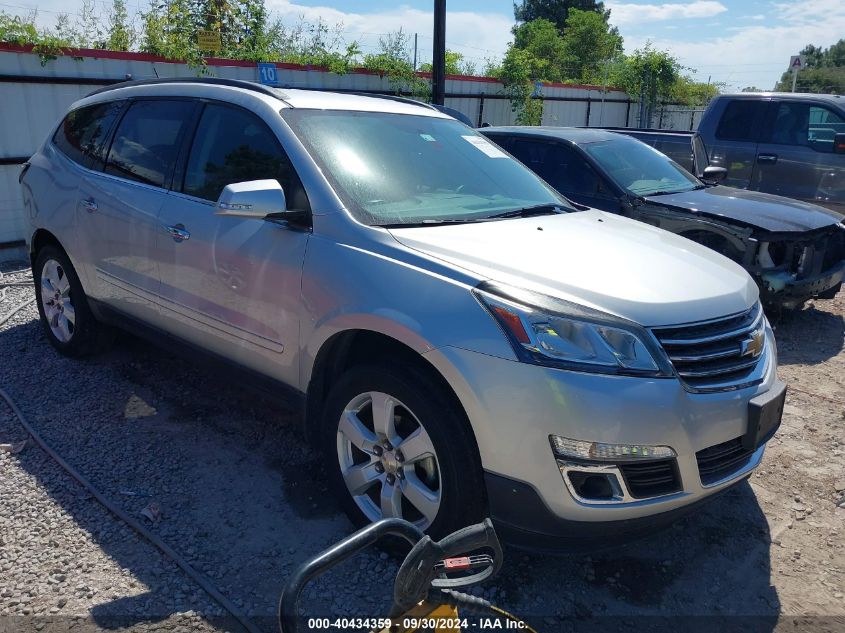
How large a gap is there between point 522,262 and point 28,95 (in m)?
7.41

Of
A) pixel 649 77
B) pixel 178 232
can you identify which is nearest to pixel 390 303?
pixel 178 232

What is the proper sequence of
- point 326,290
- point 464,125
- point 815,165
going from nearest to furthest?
1. point 326,290
2. point 464,125
3. point 815,165

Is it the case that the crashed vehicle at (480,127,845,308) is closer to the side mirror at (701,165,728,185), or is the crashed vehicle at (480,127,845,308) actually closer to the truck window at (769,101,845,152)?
the side mirror at (701,165,728,185)

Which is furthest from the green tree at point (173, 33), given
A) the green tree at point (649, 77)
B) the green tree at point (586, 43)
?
the green tree at point (586, 43)

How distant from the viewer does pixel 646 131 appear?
27.7ft

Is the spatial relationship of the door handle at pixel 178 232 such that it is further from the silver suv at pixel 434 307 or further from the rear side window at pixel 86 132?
the rear side window at pixel 86 132

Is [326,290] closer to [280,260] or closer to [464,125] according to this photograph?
[280,260]

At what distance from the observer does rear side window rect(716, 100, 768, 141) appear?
8.80 metres

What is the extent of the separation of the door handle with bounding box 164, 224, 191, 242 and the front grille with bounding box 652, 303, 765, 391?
237cm

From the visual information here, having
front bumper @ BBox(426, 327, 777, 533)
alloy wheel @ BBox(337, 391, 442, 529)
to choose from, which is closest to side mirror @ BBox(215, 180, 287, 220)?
alloy wheel @ BBox(337, 391, 442, 529)

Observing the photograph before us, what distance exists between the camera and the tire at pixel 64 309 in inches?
186

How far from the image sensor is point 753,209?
241 inches

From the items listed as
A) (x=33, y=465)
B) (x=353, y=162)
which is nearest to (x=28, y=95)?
(x=33, y=465)

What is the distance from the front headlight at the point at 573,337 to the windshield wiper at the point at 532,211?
97 centimetres
